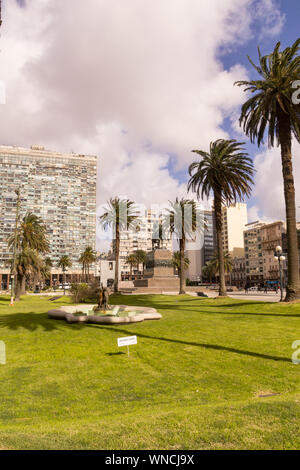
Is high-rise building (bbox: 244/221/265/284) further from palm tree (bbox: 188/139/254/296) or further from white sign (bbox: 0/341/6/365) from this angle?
white sign (bbox: 0/341/6/365)

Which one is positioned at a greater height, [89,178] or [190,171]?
[89,178]

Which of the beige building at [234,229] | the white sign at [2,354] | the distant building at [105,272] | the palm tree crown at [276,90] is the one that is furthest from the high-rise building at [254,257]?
the white sign at [2,354]

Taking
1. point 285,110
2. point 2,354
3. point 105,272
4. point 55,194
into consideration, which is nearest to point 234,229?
point 55,194

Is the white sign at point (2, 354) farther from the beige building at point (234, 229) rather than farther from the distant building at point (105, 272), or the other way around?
the beige building at point (234, 229)

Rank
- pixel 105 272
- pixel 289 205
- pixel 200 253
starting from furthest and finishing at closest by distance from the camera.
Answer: pixel 200 253, pixel 105 272, pixel 289 205

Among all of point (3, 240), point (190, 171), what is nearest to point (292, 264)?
point (190, 171)

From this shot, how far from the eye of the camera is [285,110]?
2234 centimetres

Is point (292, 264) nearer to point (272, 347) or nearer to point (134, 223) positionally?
point (272, 347)

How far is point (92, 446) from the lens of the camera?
4.29 meters

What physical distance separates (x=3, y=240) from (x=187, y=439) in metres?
145

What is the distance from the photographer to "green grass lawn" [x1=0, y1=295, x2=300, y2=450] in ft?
14.8

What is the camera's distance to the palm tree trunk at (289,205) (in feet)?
68.3

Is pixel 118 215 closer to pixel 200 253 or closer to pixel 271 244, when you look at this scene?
pixel 271 244

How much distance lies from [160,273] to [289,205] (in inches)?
1468
